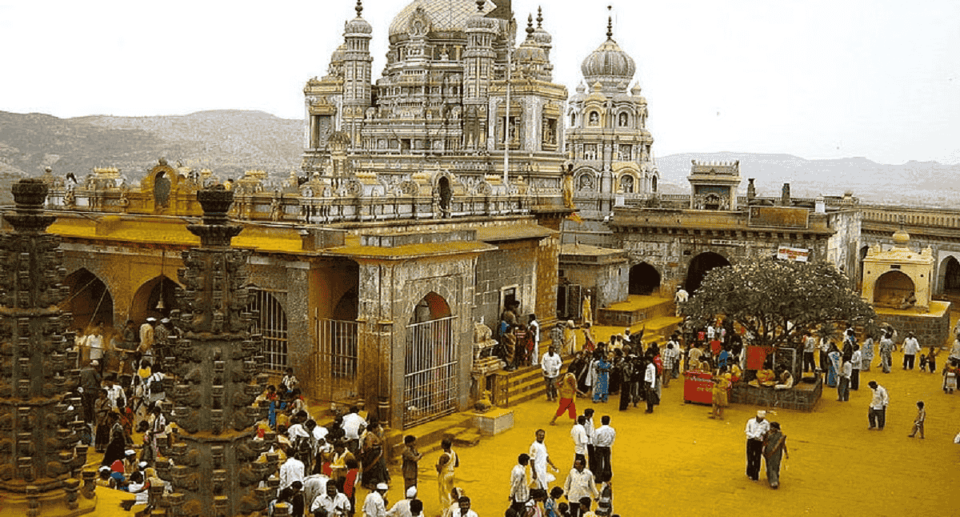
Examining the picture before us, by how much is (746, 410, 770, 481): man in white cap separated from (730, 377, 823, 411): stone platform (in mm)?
5156

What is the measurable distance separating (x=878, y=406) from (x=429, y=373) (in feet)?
26.9

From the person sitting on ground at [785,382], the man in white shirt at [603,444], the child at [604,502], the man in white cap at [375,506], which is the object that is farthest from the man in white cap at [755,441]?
the man in white cap at [375,506]

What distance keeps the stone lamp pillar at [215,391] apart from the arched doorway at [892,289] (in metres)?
28.5

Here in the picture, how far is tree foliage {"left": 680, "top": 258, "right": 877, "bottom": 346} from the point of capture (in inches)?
800

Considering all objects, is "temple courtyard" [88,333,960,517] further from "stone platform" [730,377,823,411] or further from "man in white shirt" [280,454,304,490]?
"man in white shirt" [280,454,304,490]

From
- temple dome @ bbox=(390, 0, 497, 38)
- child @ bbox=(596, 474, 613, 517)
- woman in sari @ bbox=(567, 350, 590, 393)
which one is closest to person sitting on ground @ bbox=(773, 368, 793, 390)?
woman in sari @ bbox=(567, 350, 590, 393)

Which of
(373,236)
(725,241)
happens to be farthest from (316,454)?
(725,241)

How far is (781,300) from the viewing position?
66.9 ft

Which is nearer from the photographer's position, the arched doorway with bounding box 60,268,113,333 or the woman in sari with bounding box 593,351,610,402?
the woman in sari with bounding box 593,351,610,402

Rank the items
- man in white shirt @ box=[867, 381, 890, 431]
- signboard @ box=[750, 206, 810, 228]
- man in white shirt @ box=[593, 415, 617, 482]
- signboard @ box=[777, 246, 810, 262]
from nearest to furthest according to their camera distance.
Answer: man in white shirt @ box=[593, 415, 617, 482], man in white shirt @ box=[867, 381, 890, 431], signboard @ box=[777, 246, 810, 262], signboard @ box=[750, 206, 810, 228]

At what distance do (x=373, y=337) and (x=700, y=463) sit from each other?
18.6 feet

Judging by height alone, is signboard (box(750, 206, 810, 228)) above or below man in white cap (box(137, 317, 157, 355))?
above

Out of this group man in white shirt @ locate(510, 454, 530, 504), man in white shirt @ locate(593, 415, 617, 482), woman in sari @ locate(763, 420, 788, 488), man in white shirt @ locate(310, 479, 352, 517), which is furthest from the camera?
woman in sari @ locate(763, 420, 788, 488)

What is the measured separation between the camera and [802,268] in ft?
69.6
